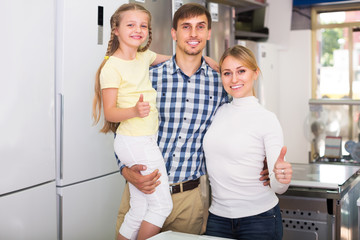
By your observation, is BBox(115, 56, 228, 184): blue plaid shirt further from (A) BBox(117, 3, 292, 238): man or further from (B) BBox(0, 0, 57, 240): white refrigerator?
(B) BBox(0, 0, 57, 240): white refrigerator

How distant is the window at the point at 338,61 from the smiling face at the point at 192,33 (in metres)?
4.99

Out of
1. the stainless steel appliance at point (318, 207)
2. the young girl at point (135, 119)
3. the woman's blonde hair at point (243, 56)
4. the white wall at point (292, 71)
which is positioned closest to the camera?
the young girl at point (135, 119)

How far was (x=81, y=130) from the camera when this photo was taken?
8.39 feet

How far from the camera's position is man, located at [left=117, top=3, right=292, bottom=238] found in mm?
1935

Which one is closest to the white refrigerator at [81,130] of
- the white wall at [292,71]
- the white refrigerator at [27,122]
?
the white refrigerator at [27,122]

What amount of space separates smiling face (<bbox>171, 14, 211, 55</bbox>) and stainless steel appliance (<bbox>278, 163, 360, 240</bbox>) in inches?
37.1

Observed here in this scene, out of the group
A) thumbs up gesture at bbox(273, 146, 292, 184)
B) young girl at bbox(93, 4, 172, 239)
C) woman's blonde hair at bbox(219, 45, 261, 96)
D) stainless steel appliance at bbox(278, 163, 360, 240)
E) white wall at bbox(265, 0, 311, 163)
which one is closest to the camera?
thumbs up gesture at bbox(273, 146, 292, 184)

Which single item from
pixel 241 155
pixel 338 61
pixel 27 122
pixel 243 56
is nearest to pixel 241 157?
pixel 241 155

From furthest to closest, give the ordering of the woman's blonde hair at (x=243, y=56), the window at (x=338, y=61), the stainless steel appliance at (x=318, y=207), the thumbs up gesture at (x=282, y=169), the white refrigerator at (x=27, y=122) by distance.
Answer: the window at (x=338, y=61), the stainless steel appliance at (x=318, y=207), the white refrigerator at (x=27, y=122), the woman's blonde hair at (x=243, y=56), the thumbs up gesture at (x=282, y=169)

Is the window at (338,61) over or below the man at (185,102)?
over

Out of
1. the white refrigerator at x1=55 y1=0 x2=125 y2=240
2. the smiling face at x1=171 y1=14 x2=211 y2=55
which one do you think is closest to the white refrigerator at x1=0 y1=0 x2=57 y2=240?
the white refrigerator at x1=55 y1=0 x2=125 y2=240

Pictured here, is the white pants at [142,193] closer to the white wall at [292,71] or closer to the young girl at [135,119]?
the young girl at [135,119]

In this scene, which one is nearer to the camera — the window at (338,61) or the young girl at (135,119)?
the young girl at (135,119)

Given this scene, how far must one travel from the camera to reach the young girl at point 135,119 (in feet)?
5.99
